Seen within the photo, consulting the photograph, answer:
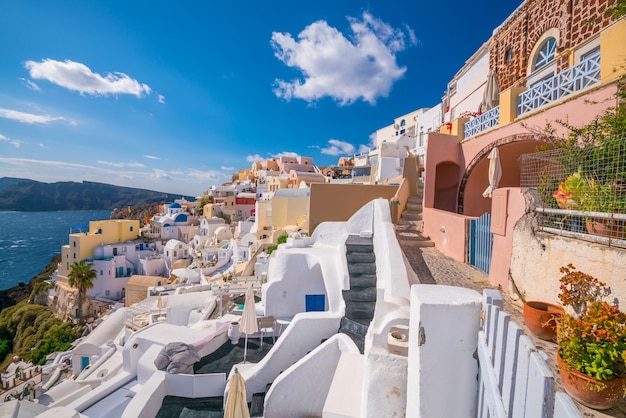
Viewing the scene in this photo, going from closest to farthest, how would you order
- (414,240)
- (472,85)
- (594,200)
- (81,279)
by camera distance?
(594,200) → (414,240) → (472,85) → (81,279)

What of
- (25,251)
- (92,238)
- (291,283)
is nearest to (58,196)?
(25,251)

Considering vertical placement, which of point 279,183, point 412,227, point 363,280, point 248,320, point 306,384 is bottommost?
point 306,384

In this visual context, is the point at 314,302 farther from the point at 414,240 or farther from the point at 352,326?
the point at 414,240

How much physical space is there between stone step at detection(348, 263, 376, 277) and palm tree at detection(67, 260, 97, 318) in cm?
3001

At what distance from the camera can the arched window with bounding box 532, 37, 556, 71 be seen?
8.51 m

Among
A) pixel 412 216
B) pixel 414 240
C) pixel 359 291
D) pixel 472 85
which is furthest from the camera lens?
pixel 472 85

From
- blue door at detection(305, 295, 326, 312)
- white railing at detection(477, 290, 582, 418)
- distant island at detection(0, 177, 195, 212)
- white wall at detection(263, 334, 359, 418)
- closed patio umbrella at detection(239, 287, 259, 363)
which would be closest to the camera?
white railing at detection(477, 290, 582, 418)

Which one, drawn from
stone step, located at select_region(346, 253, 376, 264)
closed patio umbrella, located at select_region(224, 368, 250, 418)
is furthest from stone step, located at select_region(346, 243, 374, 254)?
closed patio umbrella, located at select_region(224, 368, 250, 418)

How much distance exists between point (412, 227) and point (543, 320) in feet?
28.0

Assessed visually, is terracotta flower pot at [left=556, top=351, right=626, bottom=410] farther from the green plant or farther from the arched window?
the arched window

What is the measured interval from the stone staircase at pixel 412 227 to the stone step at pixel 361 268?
153 cm

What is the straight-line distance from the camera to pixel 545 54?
8.91m

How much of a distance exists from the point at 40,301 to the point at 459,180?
45499mm

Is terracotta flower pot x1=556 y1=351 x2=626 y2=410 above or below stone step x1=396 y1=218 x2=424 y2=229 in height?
below
